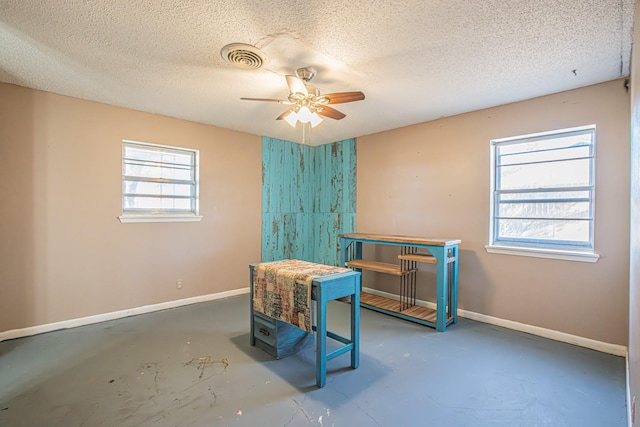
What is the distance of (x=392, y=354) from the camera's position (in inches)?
104

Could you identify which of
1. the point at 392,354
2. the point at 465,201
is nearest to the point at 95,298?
the point at 392,354

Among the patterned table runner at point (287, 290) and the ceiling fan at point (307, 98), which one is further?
the ceiling fan at point (307, 98)

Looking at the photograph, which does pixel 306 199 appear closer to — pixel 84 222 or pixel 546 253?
pixel 84 222

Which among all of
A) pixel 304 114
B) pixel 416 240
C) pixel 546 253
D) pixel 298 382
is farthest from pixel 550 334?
pixel 304 114

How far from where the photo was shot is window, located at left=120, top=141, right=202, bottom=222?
11.7ft

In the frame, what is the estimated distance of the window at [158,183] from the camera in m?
3.58

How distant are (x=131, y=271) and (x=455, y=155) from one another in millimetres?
4187

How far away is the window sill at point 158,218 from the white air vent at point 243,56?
7.43ft

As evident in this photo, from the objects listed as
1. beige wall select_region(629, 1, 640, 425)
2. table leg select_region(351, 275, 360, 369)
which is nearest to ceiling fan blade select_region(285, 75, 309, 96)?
table leg select_region(351, 275, 360, 369)

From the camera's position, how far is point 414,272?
3.83m

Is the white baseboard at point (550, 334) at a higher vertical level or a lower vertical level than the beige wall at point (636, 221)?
lower

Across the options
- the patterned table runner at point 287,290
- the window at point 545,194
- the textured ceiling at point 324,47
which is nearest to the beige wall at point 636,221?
the textured ceiling at point 324,47

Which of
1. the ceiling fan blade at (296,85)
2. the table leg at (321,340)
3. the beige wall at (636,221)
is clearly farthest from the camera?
the ceiling fan blade at (296,85)

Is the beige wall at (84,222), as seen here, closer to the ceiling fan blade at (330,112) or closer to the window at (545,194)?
the ceiling fan blade at (330,112)
